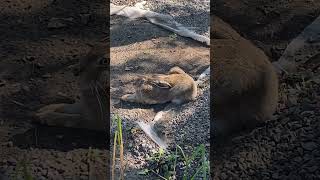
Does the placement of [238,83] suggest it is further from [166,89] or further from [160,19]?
[160,19]

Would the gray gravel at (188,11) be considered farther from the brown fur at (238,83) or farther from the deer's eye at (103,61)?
the deer's eye at (103,61)

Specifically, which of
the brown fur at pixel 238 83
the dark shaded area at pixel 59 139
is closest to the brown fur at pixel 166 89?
the brown fur at pixel 238 83

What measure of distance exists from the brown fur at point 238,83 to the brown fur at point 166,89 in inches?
4.7

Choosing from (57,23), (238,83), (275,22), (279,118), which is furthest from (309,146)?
(57,23)

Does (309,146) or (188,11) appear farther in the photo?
(188,11)

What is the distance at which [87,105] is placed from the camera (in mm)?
2574

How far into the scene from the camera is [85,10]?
257cm

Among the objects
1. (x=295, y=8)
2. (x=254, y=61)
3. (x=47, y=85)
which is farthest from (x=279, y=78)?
(x=47, y=85)

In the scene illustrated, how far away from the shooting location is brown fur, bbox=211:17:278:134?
2.57 metres

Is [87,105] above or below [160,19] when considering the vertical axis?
below

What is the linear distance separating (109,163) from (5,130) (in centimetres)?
45

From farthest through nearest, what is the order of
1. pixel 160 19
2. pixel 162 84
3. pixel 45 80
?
pixel 160 19 < pixel 162 84 < pixel 45 80

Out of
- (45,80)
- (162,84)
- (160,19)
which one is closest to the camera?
(45,80)

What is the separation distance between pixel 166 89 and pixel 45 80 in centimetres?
52
